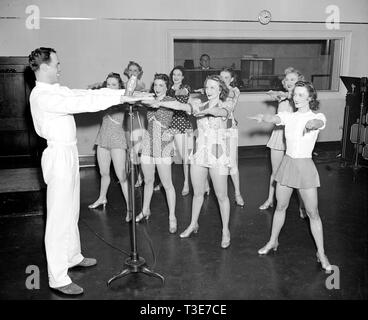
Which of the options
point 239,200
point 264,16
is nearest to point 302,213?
point 239,200

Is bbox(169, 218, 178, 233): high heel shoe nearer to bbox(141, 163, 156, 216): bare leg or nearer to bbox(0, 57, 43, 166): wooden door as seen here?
bbox(141, 163, 156, 216): bare leg

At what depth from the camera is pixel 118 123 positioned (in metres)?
4.62

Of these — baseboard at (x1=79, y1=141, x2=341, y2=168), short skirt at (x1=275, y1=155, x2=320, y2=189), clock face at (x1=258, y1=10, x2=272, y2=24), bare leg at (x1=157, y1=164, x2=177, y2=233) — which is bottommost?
baseboard at (x1=79, y1=141, x2=341, y2=168)

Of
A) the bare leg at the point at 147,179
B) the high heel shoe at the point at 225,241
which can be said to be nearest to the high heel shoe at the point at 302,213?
the high heel shoe at the point at 225,241

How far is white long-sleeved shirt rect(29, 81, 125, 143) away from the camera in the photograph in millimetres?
2910

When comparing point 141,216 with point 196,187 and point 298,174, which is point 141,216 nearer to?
point 196,187

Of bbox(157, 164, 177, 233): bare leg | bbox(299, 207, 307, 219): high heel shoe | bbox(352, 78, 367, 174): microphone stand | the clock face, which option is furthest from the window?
bbox(157, 164, 177, 233): bare leg

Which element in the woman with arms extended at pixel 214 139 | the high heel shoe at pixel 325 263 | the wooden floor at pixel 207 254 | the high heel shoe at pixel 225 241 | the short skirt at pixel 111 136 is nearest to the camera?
the wooden floor at pixel 207 254

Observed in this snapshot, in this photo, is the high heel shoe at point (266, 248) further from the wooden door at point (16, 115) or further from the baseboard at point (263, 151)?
the wooden door at point (16, 115)

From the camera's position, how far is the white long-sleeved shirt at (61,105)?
291 centimetres

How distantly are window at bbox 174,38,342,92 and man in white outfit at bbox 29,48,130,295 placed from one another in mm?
5187

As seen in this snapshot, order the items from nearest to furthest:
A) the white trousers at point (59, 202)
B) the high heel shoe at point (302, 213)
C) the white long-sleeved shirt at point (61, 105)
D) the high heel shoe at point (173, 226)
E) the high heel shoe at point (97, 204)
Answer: the white long-sleeved shirt at point (61, 105), the white trousers at point (59, 202), the high heel shoe at point (173, 226), the high heel shoe at point (302, 213), the high heel shoe at point (97, 204)

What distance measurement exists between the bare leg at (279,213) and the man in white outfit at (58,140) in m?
1.52
